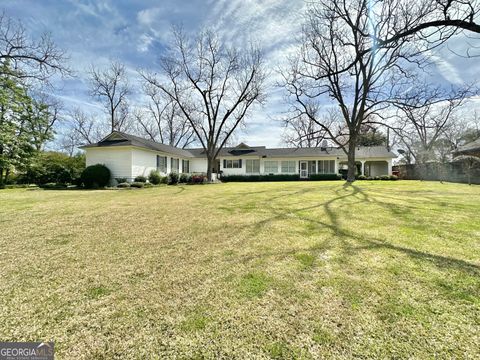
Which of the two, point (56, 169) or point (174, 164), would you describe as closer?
point (56, 169)

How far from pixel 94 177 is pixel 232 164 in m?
17.1

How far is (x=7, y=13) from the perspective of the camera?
13.6 m

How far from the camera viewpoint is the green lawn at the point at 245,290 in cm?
193

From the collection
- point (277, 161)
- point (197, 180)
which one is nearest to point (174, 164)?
point (197, 180)

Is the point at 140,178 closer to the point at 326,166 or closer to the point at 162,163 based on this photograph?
the point at 162,163

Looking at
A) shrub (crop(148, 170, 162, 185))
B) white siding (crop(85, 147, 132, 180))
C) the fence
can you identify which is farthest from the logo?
the fence

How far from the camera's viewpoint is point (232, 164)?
31453 mm

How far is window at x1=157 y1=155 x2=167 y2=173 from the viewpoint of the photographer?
23227mm

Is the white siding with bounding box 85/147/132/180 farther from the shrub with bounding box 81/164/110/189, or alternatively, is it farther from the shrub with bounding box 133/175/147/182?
the shrub with bounding box 81/164/110/189

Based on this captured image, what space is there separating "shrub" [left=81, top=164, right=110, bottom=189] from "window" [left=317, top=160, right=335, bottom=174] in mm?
24430

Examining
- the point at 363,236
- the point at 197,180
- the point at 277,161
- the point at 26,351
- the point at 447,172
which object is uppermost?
the point at 277,161

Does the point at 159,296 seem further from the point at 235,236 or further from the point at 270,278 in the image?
the point at 235,236

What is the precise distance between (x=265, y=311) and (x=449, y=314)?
1.80 metres

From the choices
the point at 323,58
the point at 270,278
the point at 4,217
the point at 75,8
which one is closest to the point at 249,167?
the point at 323,58
